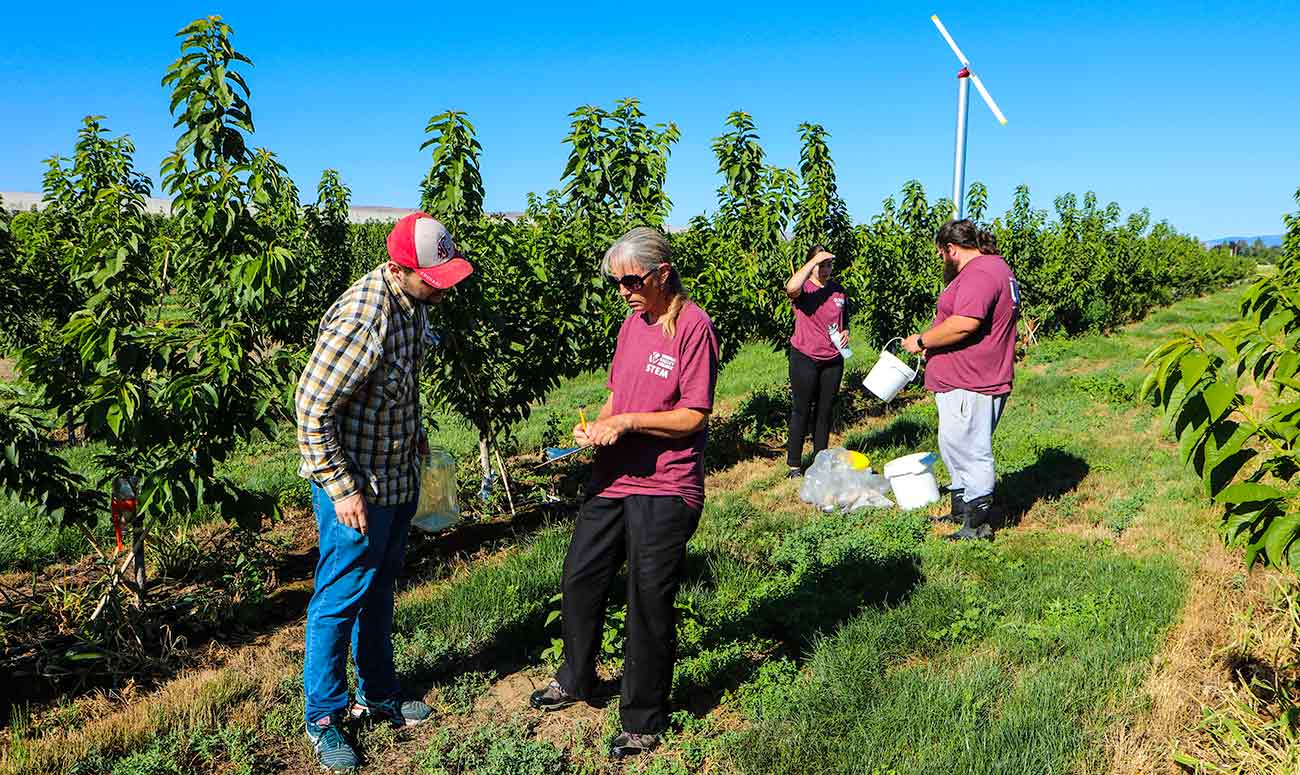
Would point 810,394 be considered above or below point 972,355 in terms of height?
below

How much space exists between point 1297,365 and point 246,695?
12.3 ft

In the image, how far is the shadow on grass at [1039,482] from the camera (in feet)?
18.8

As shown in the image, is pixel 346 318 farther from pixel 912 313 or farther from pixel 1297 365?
pixel 912 313

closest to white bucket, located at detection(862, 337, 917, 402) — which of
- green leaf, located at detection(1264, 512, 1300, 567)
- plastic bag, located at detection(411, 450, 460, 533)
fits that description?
plastic bag, located at detection(411, 450, 460, 533)

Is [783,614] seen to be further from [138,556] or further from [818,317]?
[818,317]

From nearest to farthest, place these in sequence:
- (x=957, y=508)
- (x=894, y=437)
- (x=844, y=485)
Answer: (x=957, y=508) < (x=844, y=485) < (x=894, y=437)

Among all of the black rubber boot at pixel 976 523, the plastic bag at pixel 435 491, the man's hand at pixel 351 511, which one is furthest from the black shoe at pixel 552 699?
the black rubber boot at pixel 976 523

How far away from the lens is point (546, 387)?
6816mm

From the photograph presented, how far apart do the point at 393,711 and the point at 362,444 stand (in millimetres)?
1108

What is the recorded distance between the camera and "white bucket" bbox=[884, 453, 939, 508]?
579cm

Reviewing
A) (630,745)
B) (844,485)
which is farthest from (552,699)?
(844,485)

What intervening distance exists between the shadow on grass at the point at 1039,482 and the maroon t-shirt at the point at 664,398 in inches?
132

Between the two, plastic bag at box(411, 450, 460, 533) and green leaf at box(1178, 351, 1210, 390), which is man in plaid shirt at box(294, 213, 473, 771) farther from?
green leaf at box(1178, 351, 1210, 390)

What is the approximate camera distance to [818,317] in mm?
6652
